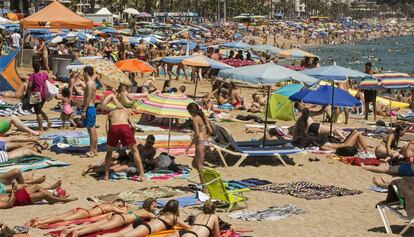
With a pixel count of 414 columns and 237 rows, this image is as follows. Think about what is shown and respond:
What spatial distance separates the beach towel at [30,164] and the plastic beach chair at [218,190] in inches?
116

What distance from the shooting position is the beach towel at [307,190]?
1012 cm

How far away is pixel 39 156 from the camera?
1134cm

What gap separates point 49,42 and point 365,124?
17671 mm

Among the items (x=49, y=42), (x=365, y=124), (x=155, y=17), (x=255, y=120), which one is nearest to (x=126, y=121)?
(x=255, y=120)

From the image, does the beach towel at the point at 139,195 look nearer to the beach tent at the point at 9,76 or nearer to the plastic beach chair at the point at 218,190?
the plastic beach chair at the point at 218,190

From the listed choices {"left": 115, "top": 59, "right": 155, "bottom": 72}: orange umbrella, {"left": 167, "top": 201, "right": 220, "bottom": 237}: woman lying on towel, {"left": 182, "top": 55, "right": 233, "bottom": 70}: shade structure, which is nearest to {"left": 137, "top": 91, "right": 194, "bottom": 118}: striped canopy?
{"left": 167, "top": 201, "right": 220, "bottom": 237}: woman lying on towel

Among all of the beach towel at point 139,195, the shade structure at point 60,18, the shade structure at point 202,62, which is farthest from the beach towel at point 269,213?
the shade structure at point 60,18

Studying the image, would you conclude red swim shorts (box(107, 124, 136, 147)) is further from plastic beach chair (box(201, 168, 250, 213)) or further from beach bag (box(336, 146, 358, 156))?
beach bag (box(336, 146, 358, 156))

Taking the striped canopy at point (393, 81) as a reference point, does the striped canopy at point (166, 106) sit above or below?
above

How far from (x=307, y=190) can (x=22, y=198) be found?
412 cm

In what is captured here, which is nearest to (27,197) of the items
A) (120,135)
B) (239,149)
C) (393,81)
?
(120,135)

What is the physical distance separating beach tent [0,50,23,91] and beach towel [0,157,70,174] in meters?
3.22

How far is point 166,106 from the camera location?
11.2 meters

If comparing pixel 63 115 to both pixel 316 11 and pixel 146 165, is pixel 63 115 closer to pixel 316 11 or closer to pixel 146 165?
pixel 146 165
